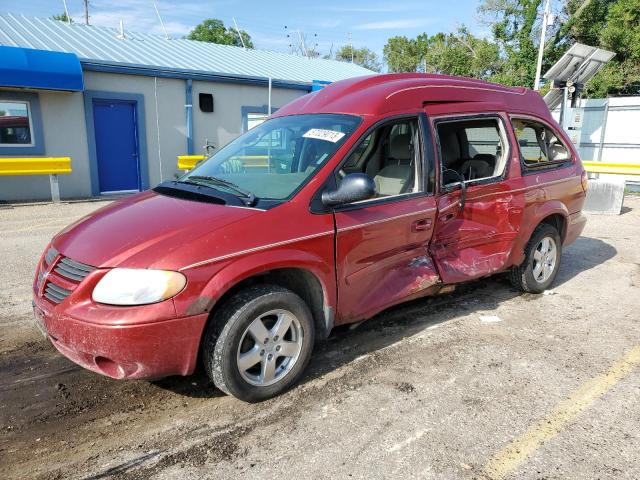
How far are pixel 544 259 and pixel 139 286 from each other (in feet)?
13.9

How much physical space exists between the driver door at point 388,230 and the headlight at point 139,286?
114 cm

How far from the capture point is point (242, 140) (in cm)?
433

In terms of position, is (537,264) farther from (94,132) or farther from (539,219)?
(94,132)

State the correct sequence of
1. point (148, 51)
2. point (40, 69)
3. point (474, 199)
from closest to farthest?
point (474, 199), point (40, 69), point (148, 51)

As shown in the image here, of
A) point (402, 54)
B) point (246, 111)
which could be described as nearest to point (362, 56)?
point (402, 54)

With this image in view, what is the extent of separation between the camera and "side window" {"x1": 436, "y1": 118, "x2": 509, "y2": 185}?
178 inches

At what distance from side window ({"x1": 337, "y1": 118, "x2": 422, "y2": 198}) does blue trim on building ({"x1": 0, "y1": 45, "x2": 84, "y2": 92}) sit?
31.0 feet

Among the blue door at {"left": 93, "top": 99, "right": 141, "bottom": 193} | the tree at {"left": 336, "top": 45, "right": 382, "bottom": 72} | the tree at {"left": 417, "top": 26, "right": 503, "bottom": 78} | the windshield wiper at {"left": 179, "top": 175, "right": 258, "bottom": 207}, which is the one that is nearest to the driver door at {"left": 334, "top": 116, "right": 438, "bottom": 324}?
the windshield wiper at {"left": 179, "top": 175, "right": 258, "bottom": 207}

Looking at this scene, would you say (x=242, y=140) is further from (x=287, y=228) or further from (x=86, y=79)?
(x=86, y=79)

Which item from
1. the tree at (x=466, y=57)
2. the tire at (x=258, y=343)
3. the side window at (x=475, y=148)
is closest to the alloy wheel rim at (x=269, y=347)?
the tire at (x=258, y=343)

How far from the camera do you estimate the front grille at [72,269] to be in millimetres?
2834

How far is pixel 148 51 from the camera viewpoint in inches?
551

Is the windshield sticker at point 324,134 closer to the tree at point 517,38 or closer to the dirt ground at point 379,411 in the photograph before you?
the dirt ground at point 379,411

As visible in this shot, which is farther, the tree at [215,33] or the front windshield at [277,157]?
the tree at [215,33]
